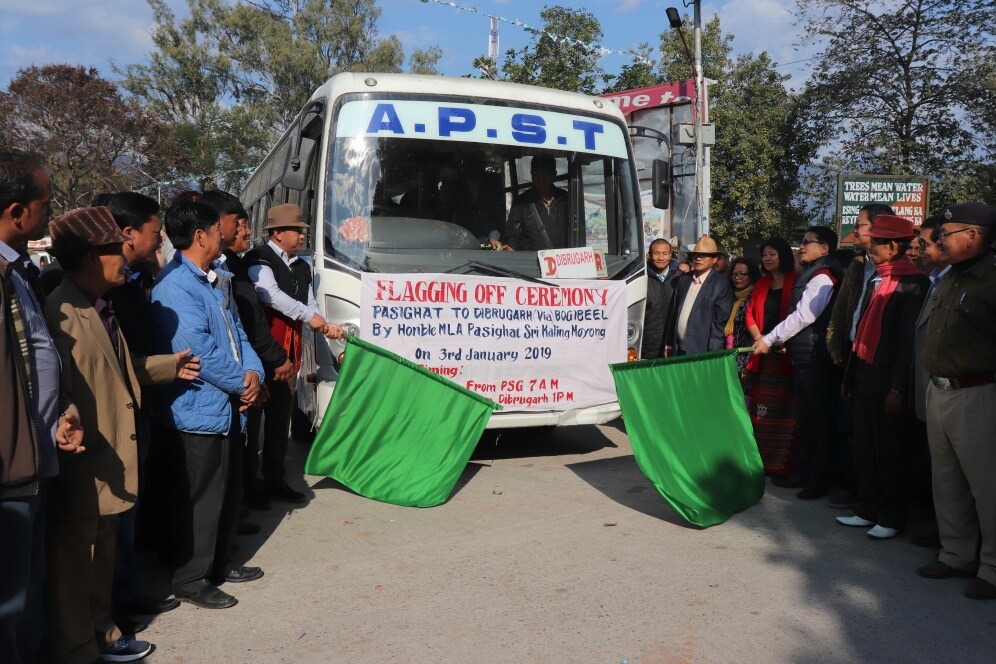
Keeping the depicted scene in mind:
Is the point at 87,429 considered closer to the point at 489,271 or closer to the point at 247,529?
the point at 247,529

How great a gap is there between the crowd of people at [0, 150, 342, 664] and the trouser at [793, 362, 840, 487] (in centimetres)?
359

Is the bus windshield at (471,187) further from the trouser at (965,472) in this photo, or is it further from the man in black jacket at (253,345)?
the trouser at (965,472)

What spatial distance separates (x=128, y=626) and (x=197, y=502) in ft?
1.93

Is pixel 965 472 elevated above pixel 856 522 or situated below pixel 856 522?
above

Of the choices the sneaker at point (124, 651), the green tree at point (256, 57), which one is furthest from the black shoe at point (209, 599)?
the green tree at point (256, 57)

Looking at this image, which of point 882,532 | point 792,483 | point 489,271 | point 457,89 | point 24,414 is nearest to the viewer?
point 24,414

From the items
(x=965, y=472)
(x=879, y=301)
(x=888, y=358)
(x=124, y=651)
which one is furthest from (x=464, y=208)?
(x=124, y=651)

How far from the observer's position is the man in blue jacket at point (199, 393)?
13.0 ft

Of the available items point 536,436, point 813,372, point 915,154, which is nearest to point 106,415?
point 813,372

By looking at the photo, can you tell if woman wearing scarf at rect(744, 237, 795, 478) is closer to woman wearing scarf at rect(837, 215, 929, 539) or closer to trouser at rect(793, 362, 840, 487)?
trouser at rect(793, 362, 840, 487)

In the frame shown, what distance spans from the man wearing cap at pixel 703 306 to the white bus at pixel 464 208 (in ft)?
1.51

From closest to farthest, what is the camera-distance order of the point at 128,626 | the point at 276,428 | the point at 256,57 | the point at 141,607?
1. the point at 128,626
2. the point at 141,607
3. the point at 276,428
4. the point at 256,57

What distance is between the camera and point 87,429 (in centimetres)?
320

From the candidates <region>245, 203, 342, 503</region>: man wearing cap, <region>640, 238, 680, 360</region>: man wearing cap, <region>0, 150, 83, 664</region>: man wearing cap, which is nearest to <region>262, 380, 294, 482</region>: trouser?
<region>245, 203, 342, 503</region>: man wearing cap
